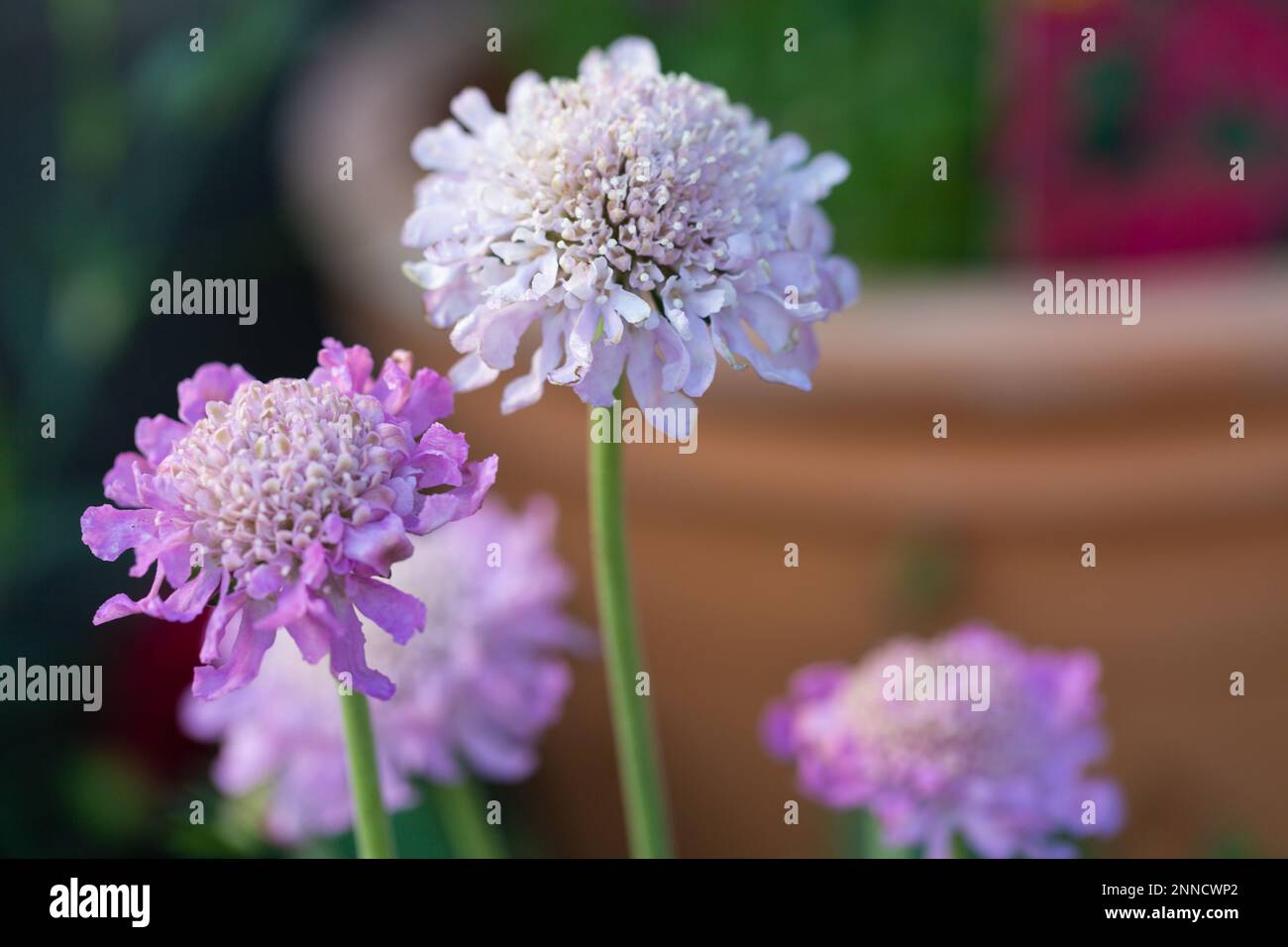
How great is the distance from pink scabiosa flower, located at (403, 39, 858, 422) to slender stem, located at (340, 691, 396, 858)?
71 mm

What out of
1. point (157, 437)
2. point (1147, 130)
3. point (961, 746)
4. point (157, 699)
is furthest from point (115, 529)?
point (1147, 130)

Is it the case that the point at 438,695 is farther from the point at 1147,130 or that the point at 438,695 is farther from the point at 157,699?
the point at 1147,130

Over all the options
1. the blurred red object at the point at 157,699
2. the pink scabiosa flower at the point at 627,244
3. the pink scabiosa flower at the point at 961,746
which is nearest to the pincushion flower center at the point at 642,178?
the pink scabiosa flower at the point at 627,244

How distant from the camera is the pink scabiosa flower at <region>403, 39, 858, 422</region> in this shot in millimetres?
299

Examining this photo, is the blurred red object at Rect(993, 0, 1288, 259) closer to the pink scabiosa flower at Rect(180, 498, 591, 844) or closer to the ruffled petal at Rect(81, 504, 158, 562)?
the pink scabiosa flower at Rect(180, 498, 591, 844)

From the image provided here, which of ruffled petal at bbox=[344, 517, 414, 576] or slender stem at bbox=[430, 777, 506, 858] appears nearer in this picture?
ruffled petal at bbox=[344, 517, 414, 576]

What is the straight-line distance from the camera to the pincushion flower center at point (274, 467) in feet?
0.91

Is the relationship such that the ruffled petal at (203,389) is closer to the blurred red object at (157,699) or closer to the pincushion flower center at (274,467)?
the pincushion flower center at (274,467)

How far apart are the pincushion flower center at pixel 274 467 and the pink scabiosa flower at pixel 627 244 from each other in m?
0.03

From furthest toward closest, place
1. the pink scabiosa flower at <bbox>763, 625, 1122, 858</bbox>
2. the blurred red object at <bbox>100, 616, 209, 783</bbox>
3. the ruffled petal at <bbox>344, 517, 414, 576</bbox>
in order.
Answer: the blurred red object at <bbox>100, 616, 209, 783</bbox> < the pink scabiosa flower at <bbox>763, 625, 1122, 858</bbox> < the ruffled petal at <bbox>344, 517, 414, 576</bbox>

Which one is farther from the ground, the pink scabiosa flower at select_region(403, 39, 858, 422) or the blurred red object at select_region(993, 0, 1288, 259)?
the blurred red object at select_region(993, 0, 1288, 259)

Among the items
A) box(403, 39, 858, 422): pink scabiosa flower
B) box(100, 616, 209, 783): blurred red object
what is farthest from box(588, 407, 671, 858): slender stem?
box(100, 616, 209, 783): blurred red object

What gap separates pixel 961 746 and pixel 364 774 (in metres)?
0.18

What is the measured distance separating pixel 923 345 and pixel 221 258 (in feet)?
1.94
